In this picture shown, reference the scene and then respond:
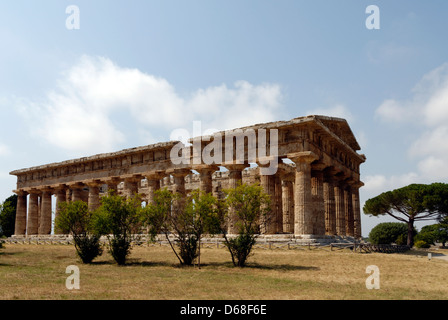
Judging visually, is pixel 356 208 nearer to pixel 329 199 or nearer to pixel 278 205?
pixel 329 199

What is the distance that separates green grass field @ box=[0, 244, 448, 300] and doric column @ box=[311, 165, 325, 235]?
193 inches

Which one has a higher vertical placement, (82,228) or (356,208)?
→ (356,208)

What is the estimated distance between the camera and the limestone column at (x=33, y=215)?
4881 centimetres

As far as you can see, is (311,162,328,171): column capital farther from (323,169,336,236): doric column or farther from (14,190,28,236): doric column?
(14,190,28,236): doric column

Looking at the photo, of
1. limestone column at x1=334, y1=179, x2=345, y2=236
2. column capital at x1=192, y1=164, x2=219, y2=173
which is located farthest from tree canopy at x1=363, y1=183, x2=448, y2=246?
column capital at x1=192, y1=164, x2=219, y2=173

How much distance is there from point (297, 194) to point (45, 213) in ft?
106

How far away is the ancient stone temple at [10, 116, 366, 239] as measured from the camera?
1149 inches

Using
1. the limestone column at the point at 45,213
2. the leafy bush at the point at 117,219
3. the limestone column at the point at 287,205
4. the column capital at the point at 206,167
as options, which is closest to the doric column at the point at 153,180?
the column capital at the point at 206,167

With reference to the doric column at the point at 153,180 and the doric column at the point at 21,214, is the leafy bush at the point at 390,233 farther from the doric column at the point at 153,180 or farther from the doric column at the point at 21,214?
the doric column at the point at 21,214

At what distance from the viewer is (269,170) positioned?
3131 centimetres

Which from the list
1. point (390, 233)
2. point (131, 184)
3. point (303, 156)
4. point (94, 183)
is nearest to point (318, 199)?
point (303, 156)
